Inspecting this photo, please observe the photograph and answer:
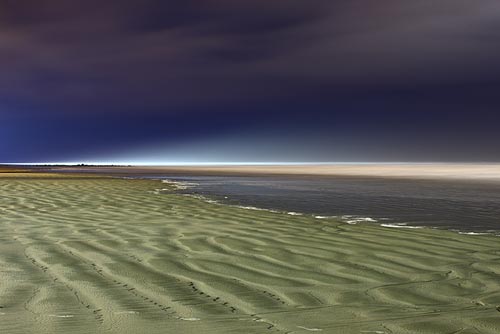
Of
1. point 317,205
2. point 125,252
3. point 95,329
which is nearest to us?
point 95,329

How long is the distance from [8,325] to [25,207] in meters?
10.6

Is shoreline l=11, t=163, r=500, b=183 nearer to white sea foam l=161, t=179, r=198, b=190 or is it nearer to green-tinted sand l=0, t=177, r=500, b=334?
white sea foam l=161, t=179, r=198, b=190

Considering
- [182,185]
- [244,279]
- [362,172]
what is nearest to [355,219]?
[244,279]

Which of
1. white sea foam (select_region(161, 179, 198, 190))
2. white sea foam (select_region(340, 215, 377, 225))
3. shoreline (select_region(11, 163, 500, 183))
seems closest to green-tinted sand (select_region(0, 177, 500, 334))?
white sea foam (select_region(340, 215, 377, 225))

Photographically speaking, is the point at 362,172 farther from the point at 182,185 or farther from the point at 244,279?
the point at 244,279

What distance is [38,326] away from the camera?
3465mm

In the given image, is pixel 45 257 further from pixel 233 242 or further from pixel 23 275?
pixel 233 242

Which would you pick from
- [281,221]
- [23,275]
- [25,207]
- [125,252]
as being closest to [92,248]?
[125,252]

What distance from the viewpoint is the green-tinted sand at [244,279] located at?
11.9ft

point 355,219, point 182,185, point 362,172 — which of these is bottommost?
point 355,219

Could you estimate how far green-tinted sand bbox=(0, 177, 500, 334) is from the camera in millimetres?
3639

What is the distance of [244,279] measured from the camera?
5098mm

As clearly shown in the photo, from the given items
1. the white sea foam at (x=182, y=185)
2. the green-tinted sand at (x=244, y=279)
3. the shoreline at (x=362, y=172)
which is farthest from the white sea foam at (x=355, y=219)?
the shoreline at (x=362, y=172)

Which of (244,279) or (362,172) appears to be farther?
(362,172)
